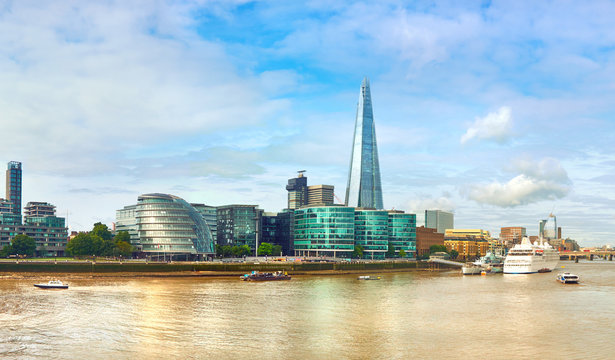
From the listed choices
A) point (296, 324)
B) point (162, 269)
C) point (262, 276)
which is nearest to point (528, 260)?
point (262, 276)

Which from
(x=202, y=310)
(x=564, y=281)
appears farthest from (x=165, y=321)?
(x=564, y=281)

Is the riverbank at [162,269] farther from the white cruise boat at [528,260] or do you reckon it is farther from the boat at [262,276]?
the white cruise boat at [528,260]

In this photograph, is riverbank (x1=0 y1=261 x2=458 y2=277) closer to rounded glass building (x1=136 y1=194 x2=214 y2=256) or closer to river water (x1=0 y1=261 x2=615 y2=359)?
river water (x1=0 y1=261 x2=615 y2=359)

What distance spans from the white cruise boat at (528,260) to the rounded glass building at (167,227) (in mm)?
93535

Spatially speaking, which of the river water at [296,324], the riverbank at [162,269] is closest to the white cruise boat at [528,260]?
the riverbank at [162,269]

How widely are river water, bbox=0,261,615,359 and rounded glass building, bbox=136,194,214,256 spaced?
278 ft

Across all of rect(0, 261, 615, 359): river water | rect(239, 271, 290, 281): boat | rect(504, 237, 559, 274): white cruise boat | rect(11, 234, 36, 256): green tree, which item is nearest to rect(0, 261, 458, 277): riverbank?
rect(239, 271, 290, 281): boat

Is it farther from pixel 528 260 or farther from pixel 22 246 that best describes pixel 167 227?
pixel 528 260

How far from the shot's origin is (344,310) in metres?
67.8

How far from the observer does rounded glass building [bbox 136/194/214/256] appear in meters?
178

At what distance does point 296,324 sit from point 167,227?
129m

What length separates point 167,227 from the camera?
17825 cm

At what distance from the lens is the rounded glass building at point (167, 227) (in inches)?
6988

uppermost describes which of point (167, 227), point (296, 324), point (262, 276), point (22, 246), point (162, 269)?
point (167, 227)
